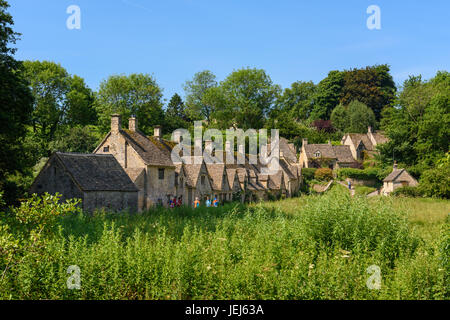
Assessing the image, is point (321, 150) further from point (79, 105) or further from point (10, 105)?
point (10, 105)

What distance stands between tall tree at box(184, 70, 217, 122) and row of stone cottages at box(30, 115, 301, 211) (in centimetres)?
3879

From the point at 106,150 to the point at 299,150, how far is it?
5711 centimetres

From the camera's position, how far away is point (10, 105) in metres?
27.3

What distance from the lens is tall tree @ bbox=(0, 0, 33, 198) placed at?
26.4 metres

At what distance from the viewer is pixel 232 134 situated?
Answer: 79.1 meters

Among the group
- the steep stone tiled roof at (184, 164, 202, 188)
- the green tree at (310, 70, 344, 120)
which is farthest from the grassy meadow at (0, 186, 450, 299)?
the green tree at (310, 70, 344, 120)

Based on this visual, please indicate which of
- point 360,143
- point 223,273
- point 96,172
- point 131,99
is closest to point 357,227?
point 223,273

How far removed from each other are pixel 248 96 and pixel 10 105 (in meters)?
67.5

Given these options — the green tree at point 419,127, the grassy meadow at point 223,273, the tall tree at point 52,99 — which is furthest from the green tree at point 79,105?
the grassy meadow at point 223,273

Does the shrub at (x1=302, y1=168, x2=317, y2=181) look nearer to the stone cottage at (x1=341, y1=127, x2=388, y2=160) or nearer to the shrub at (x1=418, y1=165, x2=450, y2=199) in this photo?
the stone cottage at (x1=341, y1=127, x2=388, y2=160)

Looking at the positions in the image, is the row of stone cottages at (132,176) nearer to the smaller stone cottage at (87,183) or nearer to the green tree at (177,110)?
the smaller stone cottage at (87,183)

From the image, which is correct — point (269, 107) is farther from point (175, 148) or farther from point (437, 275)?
point (437, 275)
